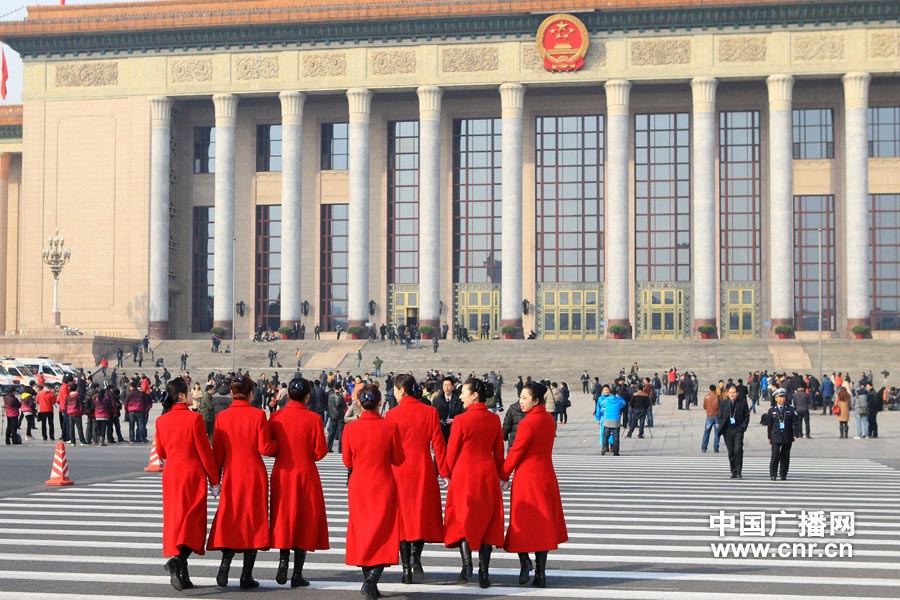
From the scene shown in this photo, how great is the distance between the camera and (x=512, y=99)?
67.6 metres

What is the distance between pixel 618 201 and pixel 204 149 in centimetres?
2474

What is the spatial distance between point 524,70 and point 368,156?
9.66m

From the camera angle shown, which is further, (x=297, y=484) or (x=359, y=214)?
(x=359, y=214)

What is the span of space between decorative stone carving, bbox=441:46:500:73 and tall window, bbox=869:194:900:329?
21282mm

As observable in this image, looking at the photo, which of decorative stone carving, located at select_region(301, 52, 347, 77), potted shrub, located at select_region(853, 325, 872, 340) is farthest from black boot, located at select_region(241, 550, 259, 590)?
decorative stone carving, located at select_region(301, 52, 347, 77)

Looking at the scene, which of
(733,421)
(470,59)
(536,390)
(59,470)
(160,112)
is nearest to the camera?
(536,390)

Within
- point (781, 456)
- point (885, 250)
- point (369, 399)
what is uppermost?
point (885, 250)

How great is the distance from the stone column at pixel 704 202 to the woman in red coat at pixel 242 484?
5656cm

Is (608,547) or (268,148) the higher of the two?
(268,148)

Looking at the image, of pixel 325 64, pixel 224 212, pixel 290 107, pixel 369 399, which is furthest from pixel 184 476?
pixel 325 64

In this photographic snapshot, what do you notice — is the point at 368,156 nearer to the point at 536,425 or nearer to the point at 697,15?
the point at 697,15

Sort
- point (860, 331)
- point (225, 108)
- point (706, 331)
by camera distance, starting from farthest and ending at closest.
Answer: point (225, 108) → point (706, 331) → point (860, 331)

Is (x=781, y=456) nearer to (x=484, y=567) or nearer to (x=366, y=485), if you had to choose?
(x=484, y=567)

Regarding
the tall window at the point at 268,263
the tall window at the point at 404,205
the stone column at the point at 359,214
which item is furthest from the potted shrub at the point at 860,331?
the tall window at the point at 268,263
